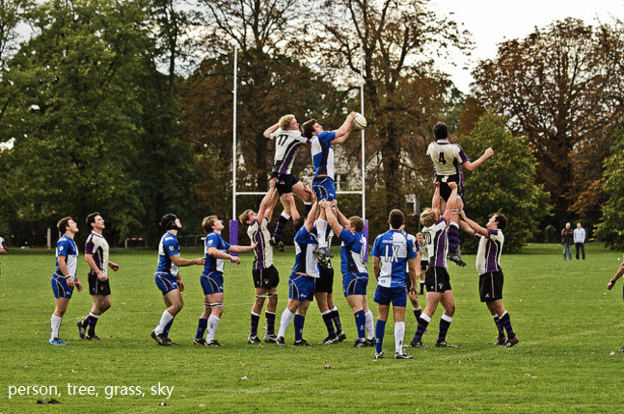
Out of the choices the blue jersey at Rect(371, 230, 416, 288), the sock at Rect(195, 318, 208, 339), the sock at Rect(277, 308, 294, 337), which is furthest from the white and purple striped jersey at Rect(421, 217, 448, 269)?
the sock at Rect(195, 318, 208, 339)

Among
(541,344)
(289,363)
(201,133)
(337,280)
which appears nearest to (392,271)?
(289,363)

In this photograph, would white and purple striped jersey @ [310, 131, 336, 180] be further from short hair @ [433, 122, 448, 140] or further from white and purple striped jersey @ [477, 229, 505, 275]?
white and purple striped jersey @ [477, 229, 505, 275]

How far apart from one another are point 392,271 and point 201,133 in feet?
135

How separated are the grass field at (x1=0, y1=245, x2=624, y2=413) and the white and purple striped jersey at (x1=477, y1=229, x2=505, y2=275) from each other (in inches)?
45.4

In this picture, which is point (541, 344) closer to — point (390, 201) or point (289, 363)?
point (289, 363)

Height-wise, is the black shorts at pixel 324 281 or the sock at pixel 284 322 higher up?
the black shorts at pixel 324 281

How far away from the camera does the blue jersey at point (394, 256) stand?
35.8 feet

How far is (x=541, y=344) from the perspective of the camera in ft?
41.6

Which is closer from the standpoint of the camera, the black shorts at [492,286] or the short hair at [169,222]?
the black shorts at [492,286]

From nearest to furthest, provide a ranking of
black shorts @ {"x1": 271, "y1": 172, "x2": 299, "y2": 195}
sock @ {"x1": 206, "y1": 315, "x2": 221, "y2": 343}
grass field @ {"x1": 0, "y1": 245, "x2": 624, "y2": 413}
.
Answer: grass field @ {"x1": 0, "y1": 245, "x2": 624, "y2": 413}
sock @ {"x1": 206, "y1": 315, "x2": 221, "y2": 343}
black shorts @ {"x1": 271, "y1": 172, "x2": 299, "y2": 195}

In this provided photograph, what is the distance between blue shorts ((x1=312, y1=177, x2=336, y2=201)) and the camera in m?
13.0

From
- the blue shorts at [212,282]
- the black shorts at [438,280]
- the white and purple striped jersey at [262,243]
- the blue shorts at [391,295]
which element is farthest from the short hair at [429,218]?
the blue shorts at [212,282]

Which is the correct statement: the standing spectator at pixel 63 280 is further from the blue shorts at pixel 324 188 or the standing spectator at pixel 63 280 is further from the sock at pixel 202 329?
the blue shorts at pixel 324 188

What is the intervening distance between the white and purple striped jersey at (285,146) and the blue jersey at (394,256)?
10.5ft
